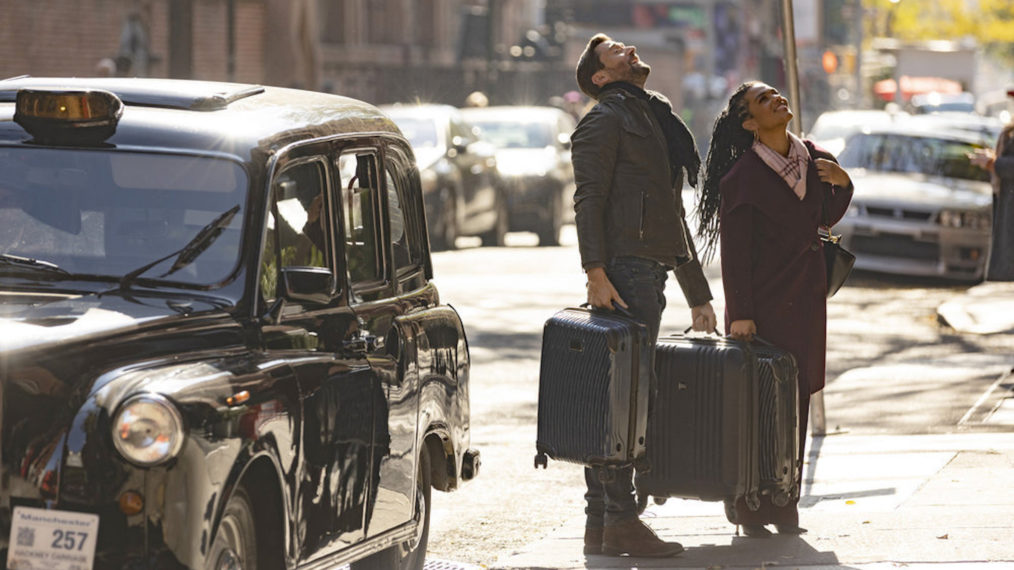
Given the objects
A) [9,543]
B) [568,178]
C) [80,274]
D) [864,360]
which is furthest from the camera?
[568,178]

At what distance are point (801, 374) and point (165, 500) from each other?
341 centimetres

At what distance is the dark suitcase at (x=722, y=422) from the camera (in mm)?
7137

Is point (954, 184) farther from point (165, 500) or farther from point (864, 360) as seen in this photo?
point (165, 500)

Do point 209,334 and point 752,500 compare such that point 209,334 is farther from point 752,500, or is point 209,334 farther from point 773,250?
point 773,250

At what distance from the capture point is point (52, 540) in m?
4.65

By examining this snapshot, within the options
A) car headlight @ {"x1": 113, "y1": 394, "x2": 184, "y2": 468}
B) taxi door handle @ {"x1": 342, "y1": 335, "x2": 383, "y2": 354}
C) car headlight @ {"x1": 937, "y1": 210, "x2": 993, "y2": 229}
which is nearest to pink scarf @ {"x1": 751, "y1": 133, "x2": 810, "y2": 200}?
taxi door handle @ {"x1": 342, "y1": 335, "x2": 383, "y2": 354}

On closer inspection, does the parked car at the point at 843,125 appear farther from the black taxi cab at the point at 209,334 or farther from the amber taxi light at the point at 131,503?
the amber taxi light at the point at 131,503

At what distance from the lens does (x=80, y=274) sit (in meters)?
5.54

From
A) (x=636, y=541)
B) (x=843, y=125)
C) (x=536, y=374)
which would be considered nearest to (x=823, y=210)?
(x=636, y=541)

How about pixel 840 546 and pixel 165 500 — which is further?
pixel 840 546

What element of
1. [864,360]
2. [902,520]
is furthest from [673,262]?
[864,360]

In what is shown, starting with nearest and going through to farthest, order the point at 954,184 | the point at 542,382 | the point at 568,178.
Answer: the point at 542,382
the point at 954,184
the point at 568,178

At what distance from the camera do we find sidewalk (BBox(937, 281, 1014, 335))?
1609 cm

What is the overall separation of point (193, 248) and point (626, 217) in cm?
205
